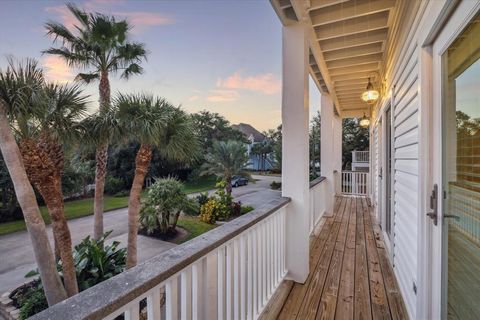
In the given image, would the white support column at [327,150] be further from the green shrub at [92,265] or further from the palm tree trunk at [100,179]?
the palm tree trunk at [100,179]

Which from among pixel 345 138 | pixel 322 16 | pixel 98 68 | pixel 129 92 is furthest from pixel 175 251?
pixel 345 138

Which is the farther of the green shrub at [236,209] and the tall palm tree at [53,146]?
the green shrub at [236,209]

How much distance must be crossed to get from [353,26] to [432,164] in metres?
2.16

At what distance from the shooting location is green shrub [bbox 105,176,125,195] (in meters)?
14.5

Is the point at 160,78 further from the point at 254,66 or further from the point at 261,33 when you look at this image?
the point at 261,33

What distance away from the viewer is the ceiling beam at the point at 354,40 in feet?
9.79

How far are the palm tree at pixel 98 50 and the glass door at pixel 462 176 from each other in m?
5.36

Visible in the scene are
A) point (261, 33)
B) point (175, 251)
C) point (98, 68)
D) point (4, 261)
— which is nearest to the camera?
point (175, 251)

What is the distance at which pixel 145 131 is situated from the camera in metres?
4.08

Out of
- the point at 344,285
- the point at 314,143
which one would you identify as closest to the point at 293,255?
the point at 344,285

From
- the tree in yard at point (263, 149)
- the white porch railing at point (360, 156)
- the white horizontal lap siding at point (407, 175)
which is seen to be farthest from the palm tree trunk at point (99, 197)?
the tree in yard at point (263, 149)

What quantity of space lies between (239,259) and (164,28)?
6900 mm

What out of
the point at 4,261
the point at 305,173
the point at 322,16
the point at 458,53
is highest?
the point at 322,16

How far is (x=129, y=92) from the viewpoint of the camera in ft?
13.9
